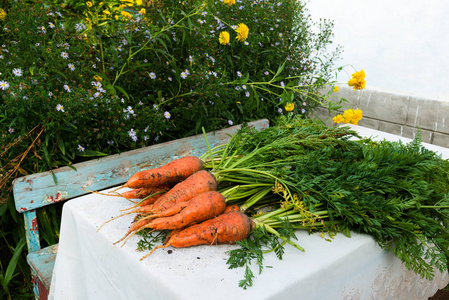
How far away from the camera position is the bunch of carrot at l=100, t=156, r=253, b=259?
3.44 ft

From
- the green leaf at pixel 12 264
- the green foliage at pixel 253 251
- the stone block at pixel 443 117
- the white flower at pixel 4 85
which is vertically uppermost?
the white flower at pixel 4 85

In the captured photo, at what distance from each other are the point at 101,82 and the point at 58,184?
0.66m

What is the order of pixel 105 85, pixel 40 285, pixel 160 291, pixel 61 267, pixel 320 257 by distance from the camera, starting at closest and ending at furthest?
pixel 160 291 → pixel 320 257 → pixel 61 267 → pixel 40 285 → pixel 105 85

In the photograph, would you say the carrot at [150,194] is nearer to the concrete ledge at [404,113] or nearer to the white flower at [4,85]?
the white flower at [4,85]

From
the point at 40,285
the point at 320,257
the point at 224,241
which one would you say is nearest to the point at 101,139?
the point at 40,285

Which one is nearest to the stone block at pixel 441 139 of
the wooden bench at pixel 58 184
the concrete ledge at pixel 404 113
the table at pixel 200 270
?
the concrete ledge at pixel 404 113

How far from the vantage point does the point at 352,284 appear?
112 cm

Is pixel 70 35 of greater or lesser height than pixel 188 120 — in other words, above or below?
above

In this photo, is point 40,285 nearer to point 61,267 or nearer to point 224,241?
point 61,267

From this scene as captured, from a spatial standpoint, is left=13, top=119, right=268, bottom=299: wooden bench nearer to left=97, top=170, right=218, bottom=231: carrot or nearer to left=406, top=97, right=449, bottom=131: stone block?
left=97, top=170, right=218, bottom=231: carrot

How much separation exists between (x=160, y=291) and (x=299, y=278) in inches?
15.2

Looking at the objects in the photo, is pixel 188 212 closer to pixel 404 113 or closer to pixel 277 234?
pixel 277 234

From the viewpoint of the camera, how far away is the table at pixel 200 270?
91 cm

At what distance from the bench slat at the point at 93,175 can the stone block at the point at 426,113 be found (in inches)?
103
